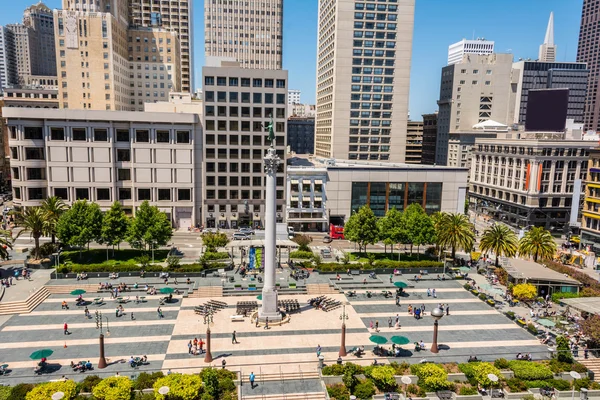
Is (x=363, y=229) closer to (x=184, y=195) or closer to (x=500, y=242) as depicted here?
(x=500, y=242)

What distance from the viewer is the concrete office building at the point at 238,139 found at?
97.4 m

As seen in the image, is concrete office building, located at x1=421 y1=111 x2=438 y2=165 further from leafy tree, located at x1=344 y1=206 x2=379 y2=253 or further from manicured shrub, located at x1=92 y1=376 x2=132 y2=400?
manicured shrub, located at x1=92 y1=376 x2=132 y2=400

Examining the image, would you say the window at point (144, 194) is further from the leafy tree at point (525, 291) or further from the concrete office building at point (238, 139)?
the leafy tree at point (525, 291)

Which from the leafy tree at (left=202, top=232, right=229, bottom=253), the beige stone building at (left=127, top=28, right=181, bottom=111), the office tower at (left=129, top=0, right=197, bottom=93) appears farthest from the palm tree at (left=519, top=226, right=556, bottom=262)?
the office tower at (left=129, top=0, right=197, bottom=93)

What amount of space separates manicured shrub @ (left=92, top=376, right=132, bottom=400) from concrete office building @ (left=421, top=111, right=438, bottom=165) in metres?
163

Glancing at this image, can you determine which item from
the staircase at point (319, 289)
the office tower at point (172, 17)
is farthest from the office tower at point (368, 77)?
the staircase at point (319, 289)

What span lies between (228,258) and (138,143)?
1495 inches

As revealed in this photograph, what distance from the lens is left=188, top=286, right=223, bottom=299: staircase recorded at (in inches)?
2425

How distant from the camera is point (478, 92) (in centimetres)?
15975

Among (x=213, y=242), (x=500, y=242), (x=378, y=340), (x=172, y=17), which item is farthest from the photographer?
(x=172, y=17)

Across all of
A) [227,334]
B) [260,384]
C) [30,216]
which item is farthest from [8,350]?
[30,216]

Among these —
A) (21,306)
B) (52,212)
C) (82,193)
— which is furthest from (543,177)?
(21,306)

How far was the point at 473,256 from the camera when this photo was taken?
77.9 metres

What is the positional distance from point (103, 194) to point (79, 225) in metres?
25.6
